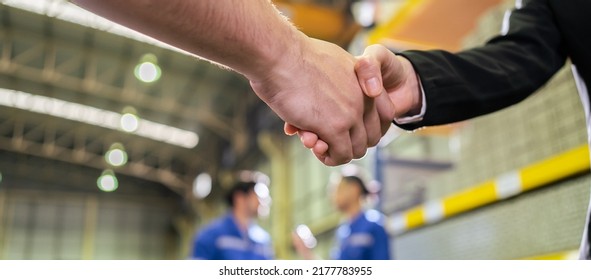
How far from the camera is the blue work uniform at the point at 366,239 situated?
3188mm

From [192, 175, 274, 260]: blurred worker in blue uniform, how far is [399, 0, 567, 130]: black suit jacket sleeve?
2809mm

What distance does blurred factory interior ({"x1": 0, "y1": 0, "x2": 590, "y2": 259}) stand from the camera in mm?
2125

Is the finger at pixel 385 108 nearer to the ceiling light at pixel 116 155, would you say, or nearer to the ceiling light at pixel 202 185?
the ceiling light at pixel 202 185

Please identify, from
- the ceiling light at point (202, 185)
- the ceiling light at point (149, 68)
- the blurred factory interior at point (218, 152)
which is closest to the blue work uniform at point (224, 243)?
the blurred factory interior at point (218, 152)

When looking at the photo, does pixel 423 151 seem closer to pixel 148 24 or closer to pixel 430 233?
pixel 430 233

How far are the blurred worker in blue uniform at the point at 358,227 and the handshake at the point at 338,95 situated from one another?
7.28ft

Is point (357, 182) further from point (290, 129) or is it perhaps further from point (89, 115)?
point (89, 115)

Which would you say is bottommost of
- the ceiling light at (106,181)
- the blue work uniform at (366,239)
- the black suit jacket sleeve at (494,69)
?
the black suit jacket sleeve at (494,69)

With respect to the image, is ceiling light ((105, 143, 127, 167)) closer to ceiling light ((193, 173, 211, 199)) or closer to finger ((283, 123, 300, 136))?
ceiling light ((193, 173, 211, 199))

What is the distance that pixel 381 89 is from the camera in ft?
3.18

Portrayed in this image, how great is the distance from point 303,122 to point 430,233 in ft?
5.98

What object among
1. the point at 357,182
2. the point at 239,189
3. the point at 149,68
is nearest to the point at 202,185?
the point at 149,68

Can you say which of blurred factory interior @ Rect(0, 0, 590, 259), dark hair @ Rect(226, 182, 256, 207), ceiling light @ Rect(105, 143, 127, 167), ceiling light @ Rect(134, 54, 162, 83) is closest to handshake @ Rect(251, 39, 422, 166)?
blurred factory interior @ Rect(0, 0, 590, 259)

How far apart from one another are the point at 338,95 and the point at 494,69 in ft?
1.07
